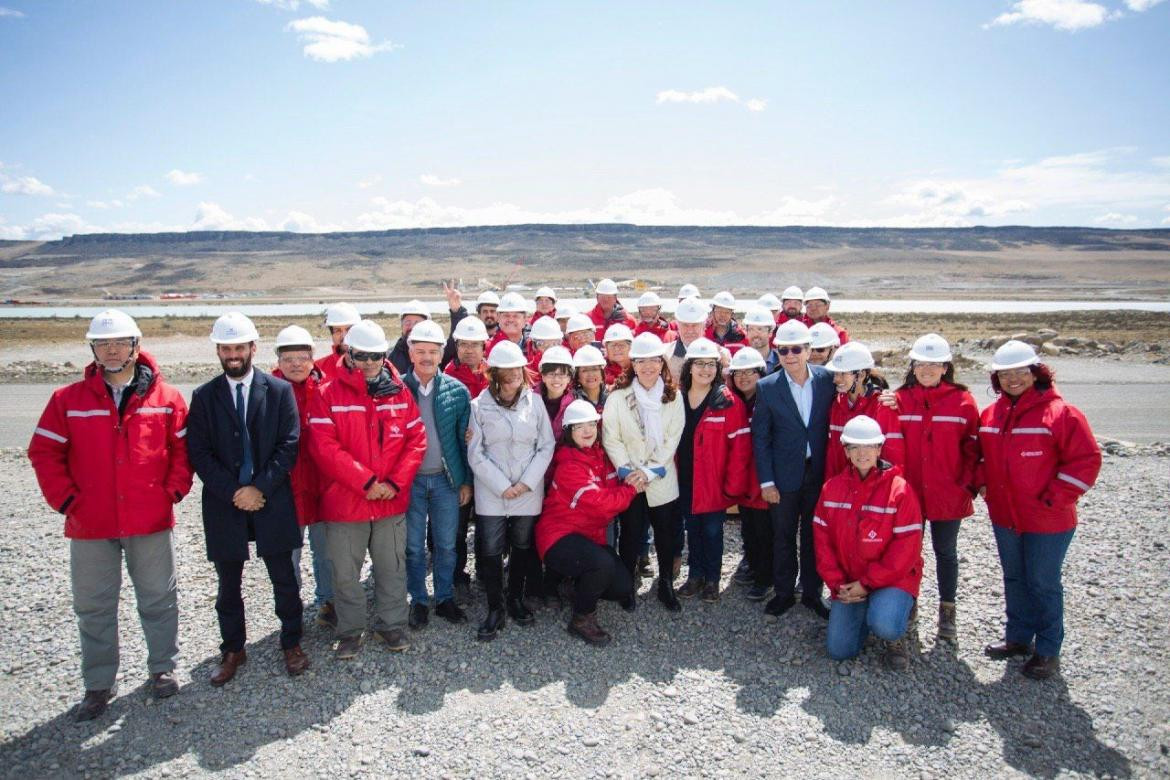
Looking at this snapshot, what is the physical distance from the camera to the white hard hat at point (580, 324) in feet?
22.4

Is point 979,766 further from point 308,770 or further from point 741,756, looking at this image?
point 308,770

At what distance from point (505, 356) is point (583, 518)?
1.38 m

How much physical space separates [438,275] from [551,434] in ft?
346

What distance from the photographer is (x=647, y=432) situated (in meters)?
5.43

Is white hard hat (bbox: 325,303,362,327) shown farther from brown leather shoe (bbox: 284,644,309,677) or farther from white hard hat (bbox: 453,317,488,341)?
brown leather shoe (bbox: 284,644,309,677)

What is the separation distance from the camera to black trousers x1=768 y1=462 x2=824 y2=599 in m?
5.34

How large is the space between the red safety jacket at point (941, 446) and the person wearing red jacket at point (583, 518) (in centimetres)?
208

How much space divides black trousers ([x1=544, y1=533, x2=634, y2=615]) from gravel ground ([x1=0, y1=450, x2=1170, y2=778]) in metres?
0.37

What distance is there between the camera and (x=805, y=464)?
5.29 metres

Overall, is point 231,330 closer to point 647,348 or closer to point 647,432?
point 647,348

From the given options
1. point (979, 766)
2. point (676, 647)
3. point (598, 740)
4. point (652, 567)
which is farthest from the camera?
point (652, 567)

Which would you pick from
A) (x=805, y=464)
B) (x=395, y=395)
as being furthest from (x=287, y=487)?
(x=805, y=464)

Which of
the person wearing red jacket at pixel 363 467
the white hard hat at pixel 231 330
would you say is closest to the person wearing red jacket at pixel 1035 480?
the person wearing red jacket at pixel 363 467

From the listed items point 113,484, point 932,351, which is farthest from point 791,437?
point 113,484
